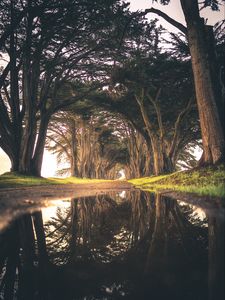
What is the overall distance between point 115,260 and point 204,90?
877 cm

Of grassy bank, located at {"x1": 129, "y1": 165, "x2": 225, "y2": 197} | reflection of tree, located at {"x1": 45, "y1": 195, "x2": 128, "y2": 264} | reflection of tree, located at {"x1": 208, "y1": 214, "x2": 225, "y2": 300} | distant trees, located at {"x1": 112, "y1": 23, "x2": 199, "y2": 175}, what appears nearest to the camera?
reflection of tree, located at {"x1": 208, "y1": 214, "x2": 225, "y2": 300}

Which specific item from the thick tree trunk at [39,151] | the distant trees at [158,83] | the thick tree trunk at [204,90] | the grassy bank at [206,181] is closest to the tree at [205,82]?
the thick tree trunk at [204,90]

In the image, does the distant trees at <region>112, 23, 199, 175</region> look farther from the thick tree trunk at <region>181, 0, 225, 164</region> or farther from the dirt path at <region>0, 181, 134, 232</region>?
the dirt path at <region>0, 181, 134, 232</region>

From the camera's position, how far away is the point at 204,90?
32.3 ft

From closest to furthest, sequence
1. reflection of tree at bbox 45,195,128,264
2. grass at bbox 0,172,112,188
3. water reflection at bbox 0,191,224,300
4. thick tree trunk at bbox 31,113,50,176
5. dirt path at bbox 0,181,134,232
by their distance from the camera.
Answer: water reflection at bbox 0,191,224,300, reflection of tree at bbox 45,195,128,264, dirt path at bbox 0,181,134,232, grass at bbox 0,172,112,188, thick tree trunk at bbox 31,113,50,176

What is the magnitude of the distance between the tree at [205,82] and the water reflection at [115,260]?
5.62 meters

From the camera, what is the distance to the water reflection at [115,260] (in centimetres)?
189

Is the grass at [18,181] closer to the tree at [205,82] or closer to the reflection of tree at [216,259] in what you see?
the tree at [205,82]

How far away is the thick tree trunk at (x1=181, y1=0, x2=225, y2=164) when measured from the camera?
30.5 feet

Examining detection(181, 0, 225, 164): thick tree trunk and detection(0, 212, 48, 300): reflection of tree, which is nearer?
detection(0, 212, 48, 300): reflection of tree

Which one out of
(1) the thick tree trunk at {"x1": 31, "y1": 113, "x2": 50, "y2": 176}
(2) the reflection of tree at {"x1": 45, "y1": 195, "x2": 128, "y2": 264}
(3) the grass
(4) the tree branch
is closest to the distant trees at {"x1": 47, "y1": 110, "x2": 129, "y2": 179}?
(1) the thick tree trunk at {"x1": 31, "y1": 113, "x2": 50, "y2": 176}

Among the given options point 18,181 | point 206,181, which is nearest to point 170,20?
point 206,181

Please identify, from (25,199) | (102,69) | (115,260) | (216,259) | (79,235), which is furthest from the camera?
(102,69)

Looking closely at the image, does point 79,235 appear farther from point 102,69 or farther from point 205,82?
point 102,69
